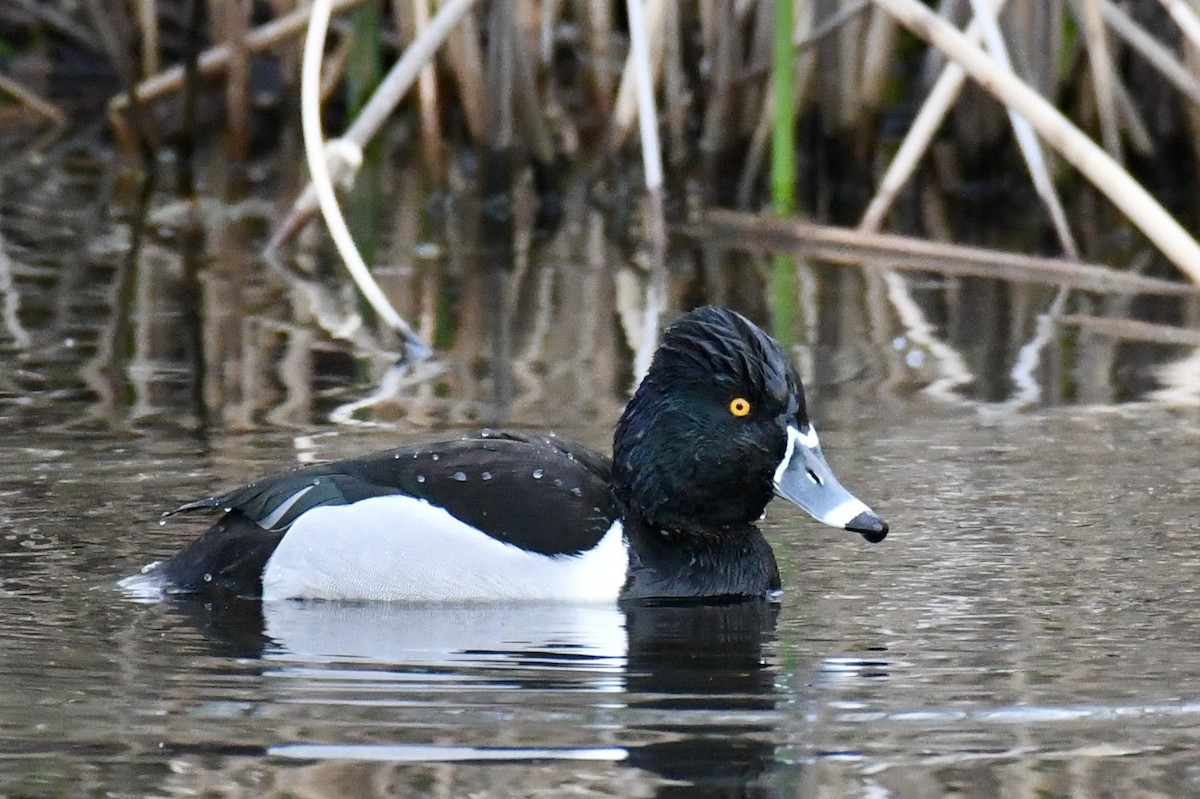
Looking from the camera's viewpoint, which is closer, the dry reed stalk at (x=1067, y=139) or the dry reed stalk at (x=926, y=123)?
the dry reed stalk at (x=1067, y=139)

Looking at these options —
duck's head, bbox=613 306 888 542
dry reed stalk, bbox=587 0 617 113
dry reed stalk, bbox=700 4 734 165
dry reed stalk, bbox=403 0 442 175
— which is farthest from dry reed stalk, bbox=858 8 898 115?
duck's head, bbox=613 306 888 542

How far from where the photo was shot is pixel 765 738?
13.1 feet

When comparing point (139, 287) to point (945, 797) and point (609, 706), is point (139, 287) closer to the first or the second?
point (609, 706)

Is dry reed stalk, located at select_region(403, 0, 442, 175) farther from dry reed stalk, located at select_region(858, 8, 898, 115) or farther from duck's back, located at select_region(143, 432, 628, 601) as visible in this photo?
duck's back, located at select_region(143, 432, 628, 601)

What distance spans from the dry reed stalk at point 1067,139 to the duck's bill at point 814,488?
2.30 m

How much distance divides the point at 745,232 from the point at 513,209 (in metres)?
1.74

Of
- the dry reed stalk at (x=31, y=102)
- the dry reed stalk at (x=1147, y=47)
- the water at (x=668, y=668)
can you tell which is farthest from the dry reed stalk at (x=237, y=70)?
the water at (x=668, y=668)

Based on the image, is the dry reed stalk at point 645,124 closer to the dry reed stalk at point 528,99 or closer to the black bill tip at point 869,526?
the dry reed stalk at point 528,99

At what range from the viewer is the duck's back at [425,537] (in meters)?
5.14

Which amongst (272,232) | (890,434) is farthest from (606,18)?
(890,434)

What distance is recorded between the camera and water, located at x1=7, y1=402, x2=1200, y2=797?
3.81 meters

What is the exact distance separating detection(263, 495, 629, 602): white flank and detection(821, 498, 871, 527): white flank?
1.64 feet

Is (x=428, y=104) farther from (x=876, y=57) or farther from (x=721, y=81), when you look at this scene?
(x=876, y=57)

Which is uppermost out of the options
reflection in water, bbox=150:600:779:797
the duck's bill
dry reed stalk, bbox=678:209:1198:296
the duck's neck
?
dry reed stalk, bbox=678:209:1198:296
